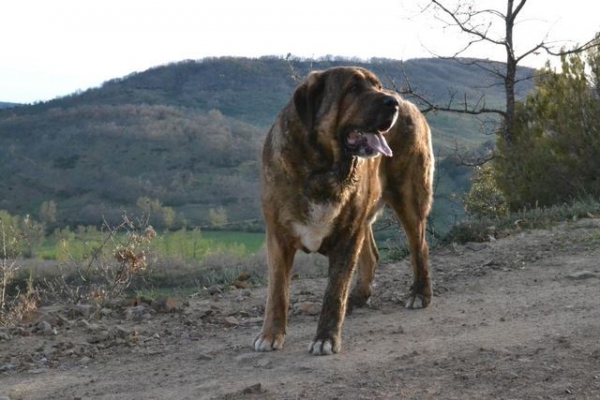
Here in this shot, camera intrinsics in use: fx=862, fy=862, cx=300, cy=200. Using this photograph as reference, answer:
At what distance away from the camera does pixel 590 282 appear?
23.8 ft

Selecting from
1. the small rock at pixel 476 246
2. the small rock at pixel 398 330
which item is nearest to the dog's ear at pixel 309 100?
the small rock at pixel 398 330

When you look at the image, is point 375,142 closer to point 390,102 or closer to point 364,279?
point 390,102

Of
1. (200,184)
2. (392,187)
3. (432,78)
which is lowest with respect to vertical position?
(200,184)

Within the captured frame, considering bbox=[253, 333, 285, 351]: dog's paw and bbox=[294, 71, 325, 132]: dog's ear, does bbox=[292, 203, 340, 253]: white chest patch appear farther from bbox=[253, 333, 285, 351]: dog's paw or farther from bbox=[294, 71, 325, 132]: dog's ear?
bbox=[253, 333, 285, 351]: dog's paw

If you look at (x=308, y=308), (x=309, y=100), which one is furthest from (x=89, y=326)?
(x=309, y=100)

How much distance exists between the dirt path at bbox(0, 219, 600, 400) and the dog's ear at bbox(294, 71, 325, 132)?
1523 millimetres

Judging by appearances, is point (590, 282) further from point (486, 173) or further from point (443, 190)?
point (443, 190)

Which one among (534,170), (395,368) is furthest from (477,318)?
(534,170)

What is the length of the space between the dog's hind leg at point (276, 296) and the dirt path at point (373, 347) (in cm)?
12

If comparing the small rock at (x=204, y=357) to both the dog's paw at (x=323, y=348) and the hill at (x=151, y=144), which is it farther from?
the hill at (x=151, y=144)

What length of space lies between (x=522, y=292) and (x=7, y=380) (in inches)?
163

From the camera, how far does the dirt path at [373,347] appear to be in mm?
4695

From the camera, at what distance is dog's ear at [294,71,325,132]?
18.1ft

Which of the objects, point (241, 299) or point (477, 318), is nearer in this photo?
point (477, 318)
